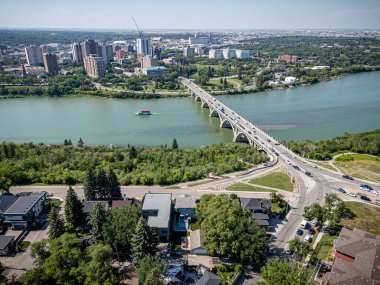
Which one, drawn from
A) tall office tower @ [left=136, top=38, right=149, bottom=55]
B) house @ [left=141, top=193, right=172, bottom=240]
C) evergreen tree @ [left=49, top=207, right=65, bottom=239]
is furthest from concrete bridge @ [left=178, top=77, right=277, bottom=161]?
tall office tower @ [left=136, top=38, right=149, bottom=55]

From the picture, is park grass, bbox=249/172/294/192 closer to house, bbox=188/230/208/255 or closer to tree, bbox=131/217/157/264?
house, bbox=188/230/208/255

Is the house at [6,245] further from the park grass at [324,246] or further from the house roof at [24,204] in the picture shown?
the park grass at [324,246]

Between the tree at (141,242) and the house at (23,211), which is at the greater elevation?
the tree at (141,242)

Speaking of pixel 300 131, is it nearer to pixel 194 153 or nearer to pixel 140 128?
pixel 194 153

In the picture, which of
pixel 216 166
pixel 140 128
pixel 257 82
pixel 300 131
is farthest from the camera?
pixel 257 82

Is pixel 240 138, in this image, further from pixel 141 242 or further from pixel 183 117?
pixel 141 242

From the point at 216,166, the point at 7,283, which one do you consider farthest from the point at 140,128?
the point at 7,283

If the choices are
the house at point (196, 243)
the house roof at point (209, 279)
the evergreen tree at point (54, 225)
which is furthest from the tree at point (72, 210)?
the house roof at point (209, 279)
